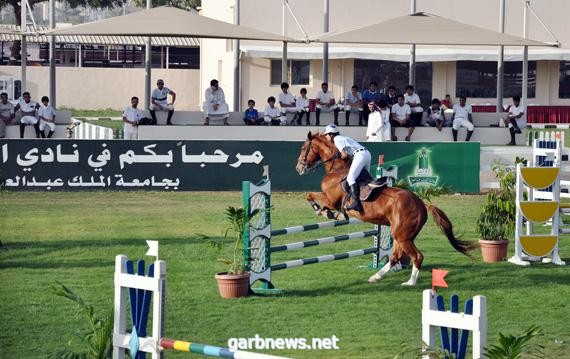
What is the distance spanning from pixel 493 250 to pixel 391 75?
3416cm

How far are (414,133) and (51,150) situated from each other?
946 cm


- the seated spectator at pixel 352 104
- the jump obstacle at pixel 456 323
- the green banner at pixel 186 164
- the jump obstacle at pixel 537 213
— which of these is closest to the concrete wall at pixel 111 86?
the seated spectator at pixel 352 104

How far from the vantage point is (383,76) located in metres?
50.8

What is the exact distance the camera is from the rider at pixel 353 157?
15836 mm

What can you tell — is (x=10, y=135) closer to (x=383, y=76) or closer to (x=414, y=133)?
(x=414, y=133)

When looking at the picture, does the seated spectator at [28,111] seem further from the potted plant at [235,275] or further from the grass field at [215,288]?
the potted plant at [235,275]

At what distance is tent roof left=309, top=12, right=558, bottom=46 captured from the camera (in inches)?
1211

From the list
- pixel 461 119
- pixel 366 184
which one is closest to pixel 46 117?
pixel 461 119

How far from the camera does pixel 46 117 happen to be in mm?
29203

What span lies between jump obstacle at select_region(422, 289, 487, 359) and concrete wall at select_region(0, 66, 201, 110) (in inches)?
2094

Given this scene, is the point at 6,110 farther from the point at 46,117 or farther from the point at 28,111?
the point at 46,117

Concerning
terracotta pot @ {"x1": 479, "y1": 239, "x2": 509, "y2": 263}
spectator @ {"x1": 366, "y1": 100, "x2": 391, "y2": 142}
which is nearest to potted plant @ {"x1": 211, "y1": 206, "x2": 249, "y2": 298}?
terracotta pot @ {"x1": 479, "y1": 239, "x2": 509, "y2": 263}

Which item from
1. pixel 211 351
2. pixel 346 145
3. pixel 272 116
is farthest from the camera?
pixel 272 116

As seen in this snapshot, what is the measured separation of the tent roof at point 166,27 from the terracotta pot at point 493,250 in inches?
519
